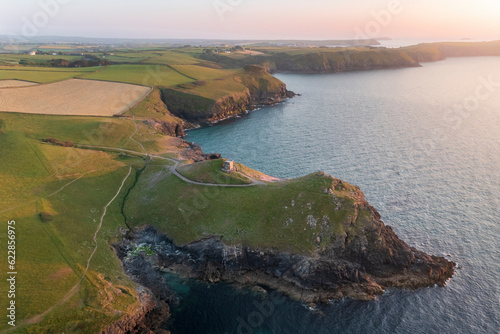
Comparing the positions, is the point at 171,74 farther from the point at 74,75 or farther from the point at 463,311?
the point at 463,311

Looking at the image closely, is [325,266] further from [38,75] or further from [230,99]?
[38,75]

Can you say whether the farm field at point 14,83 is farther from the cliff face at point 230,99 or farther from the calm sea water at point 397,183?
the calm sea water at point 397,183

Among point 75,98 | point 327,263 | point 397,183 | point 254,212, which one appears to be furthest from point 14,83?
point 397,183

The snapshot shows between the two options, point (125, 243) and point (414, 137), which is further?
point (414, 137)

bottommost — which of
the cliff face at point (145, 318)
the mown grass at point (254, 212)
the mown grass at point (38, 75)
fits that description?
the cliff face at point (145, 318)

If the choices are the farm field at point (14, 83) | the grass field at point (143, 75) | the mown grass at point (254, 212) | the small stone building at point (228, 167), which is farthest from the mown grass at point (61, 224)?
the grass field at point (143, 75)

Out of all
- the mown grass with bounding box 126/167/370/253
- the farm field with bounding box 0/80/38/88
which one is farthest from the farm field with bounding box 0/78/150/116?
the mown grass with bounding box 126/167/370/253

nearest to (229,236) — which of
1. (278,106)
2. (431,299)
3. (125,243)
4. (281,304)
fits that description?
(281,304)
